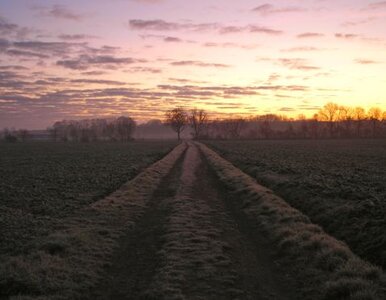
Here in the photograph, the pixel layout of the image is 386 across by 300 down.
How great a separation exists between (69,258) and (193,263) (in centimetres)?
331

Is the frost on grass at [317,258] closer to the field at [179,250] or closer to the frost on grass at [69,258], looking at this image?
the field at [179,250]

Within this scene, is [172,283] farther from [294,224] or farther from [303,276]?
[294,224]

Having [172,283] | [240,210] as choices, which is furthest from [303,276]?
[240,210]

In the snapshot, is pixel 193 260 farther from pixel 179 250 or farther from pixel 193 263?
pixel 179 250

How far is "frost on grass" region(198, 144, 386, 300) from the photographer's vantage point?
834cm

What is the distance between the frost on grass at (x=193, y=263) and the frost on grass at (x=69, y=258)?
1.60 meters

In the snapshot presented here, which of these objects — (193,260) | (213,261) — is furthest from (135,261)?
(213,261)

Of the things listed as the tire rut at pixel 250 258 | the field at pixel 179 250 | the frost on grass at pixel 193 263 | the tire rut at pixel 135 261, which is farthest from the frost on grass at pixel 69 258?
the tire rut at pixel 250 258

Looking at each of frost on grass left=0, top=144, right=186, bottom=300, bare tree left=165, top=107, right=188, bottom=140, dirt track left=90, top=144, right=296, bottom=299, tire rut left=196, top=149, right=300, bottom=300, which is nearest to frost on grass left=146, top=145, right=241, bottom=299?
dirt track left=90, top=144, right=296, bottom=299

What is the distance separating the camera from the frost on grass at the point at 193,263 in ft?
27.9

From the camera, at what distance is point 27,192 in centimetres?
2311

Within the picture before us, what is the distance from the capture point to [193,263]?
1035cm

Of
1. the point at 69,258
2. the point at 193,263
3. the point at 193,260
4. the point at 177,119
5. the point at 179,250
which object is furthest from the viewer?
the point at 177,119

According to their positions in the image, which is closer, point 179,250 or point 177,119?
point 179,250
